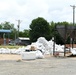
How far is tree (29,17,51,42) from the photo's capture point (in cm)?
9025

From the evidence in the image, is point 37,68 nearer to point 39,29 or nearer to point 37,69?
point 37,69

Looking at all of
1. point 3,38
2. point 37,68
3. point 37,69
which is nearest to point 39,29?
point 3,38

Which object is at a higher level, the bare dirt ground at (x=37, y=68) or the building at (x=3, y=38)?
the building at (x=3, y=38)

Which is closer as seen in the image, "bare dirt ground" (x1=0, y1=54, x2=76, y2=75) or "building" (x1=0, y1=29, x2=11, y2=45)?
"bare dirt ground" (x1=0, y1=54, x2=76, y2=75)

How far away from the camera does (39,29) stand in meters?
93.1

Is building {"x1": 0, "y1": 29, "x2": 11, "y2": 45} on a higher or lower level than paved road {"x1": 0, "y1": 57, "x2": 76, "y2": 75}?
higher

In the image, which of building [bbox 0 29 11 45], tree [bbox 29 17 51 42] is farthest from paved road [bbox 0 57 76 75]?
tree [bbox 29 17 51 42]

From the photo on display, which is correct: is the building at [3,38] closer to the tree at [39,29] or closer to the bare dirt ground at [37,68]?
the tree at [39,29]

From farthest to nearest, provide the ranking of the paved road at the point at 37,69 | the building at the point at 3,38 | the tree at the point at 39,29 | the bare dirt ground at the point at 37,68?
the tree at the point at 39,29 → the building at the point at 3,38 → the bare dirt ground at the point at 37,68 → the paved road at the point at 37,69

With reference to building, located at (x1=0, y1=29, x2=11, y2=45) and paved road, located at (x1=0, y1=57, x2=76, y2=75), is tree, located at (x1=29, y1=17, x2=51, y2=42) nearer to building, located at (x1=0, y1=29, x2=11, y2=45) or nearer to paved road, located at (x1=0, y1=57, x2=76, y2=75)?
building, located at (x1=0, y1=29, x2=11, y2=45)

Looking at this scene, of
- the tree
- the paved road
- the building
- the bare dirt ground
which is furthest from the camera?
the tree

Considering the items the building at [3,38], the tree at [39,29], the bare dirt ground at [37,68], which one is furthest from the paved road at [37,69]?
the tree at [39,29]

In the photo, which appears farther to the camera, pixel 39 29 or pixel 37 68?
pixel 39 29

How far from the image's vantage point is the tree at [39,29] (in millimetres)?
90250
